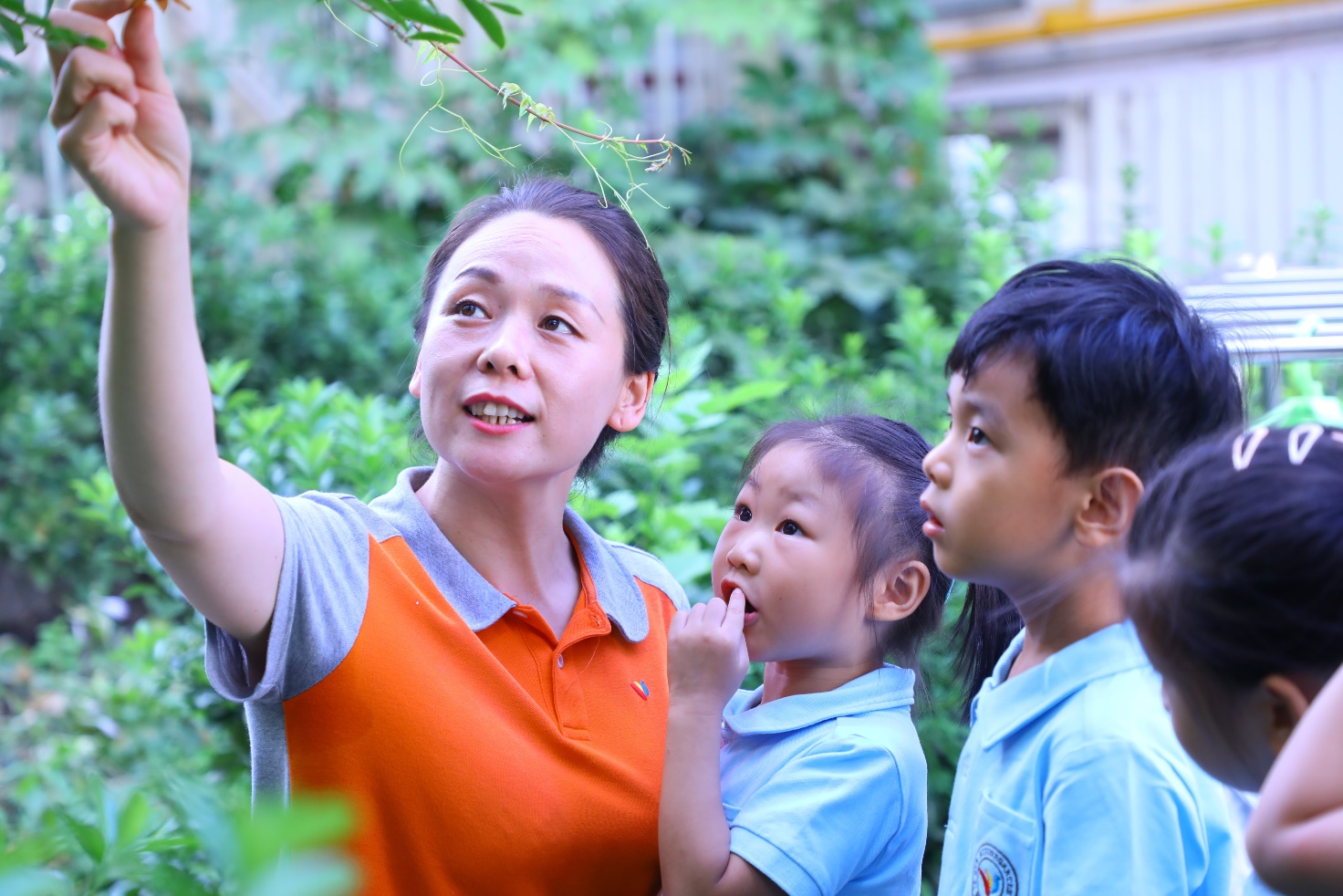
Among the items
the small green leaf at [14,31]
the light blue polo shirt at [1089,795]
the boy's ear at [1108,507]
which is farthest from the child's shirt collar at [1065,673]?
the small green leaf at [14,31]

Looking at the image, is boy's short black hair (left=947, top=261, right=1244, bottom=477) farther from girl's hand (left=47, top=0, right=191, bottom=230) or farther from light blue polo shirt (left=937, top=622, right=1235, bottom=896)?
girl's hand (left=47, top=0, right=191, bottom=230)

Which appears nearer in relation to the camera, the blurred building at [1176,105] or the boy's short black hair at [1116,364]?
the boy's short black hair at [1116,364]

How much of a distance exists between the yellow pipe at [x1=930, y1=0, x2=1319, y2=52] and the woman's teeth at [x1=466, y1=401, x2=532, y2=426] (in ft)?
18.4

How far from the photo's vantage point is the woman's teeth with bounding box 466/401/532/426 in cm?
153

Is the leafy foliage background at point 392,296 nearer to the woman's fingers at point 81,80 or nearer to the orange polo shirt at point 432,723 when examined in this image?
the orange polo shirt at point 432,723

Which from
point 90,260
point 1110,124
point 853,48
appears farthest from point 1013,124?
point 90,260

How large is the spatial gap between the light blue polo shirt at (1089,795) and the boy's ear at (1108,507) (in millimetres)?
109

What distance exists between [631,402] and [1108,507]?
2.51ft

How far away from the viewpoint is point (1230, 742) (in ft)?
3.40

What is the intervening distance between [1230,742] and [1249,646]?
91 mm

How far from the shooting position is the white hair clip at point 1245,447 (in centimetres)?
107

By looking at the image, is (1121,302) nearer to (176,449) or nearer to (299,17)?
(176,449)

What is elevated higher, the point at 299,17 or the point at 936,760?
the point at 299,17

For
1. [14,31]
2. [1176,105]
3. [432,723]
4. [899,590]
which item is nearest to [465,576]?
[432,723]
